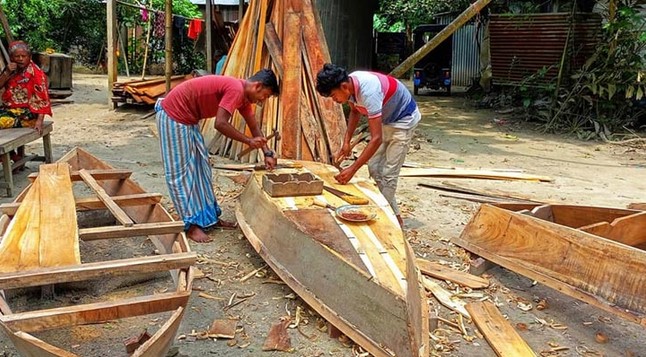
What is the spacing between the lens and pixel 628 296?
3529 millimetres

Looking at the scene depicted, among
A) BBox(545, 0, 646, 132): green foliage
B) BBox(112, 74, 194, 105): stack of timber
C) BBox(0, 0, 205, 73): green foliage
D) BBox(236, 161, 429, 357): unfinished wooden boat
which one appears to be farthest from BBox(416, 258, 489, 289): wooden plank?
BBox(0, 0, 205, 73): green foliage

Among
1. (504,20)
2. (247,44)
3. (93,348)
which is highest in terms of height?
(504,20)

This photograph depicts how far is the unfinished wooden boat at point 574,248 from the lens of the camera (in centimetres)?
356

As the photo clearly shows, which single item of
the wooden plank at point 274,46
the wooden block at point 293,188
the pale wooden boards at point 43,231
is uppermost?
the wooden plank at point 274,46

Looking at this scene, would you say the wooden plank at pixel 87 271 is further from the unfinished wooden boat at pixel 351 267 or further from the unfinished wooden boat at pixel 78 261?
the unfinished wooden boat at pixel 351 267

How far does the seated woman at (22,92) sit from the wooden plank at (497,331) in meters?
5.45

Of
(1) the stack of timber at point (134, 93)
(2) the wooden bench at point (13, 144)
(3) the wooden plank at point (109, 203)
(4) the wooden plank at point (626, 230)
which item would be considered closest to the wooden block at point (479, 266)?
(4) the wooden plank at point (626, 230)

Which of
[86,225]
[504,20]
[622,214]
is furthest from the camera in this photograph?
[504,20]

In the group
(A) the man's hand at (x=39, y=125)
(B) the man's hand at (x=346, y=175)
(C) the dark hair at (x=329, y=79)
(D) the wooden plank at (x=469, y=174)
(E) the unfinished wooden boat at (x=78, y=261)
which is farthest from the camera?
(D) the wooden plank at (x=469, y=174)

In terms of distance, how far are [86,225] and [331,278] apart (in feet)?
9.85

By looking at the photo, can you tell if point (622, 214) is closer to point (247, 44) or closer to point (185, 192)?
point (185, 192)

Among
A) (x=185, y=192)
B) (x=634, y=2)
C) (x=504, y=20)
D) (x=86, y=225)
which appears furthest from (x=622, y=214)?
(x=504, y=20)

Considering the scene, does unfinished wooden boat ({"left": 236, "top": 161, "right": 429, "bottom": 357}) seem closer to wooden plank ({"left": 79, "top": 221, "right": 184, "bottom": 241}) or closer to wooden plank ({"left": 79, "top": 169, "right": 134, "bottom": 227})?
wooden plank ({"left": 79, "top": 221, "right": 184, "bottom": 241})

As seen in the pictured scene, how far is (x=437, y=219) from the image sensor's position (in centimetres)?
594
